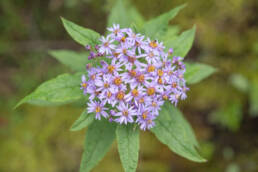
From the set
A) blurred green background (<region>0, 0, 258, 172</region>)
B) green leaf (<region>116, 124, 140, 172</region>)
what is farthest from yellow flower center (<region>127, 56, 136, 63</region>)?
blurred green background (<region>0, 0, 258, 172</region>)

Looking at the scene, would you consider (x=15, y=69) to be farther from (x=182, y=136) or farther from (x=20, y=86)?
(x=182, y=136)

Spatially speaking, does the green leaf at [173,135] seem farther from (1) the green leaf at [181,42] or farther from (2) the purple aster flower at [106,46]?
(2) the purple aster flower at [106,46]

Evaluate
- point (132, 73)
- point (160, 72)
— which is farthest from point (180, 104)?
point (132, 73)

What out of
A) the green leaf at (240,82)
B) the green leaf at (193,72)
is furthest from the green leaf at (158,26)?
the green leaf at (240,82)

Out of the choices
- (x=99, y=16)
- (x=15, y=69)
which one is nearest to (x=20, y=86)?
(x=15, y=69)

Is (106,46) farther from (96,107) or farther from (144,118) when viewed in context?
(144,118)

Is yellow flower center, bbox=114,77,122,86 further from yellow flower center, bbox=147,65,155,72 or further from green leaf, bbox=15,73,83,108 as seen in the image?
green leaf, bbox=15,73,83,108
